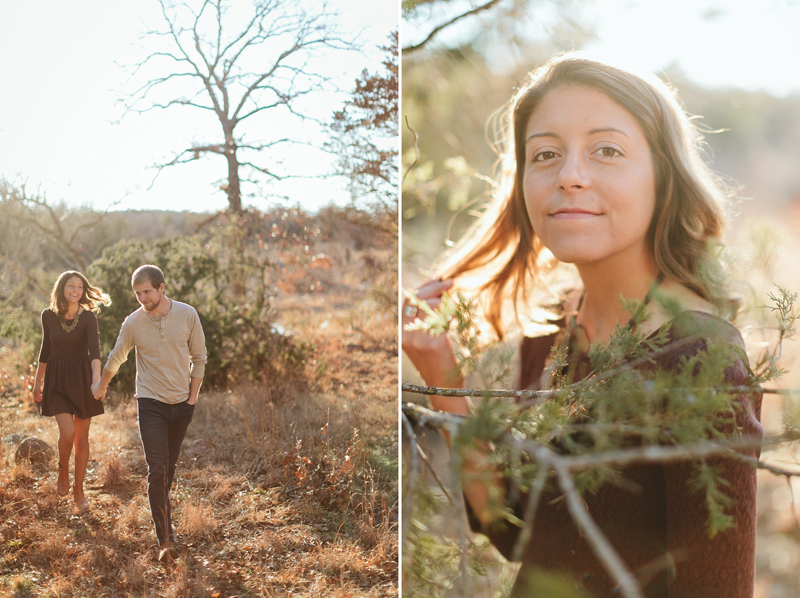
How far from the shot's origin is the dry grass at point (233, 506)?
175 centimetres

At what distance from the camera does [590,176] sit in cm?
131

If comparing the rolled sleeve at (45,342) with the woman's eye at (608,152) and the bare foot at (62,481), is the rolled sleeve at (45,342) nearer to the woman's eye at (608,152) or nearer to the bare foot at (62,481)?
the bare foot at (62,481)

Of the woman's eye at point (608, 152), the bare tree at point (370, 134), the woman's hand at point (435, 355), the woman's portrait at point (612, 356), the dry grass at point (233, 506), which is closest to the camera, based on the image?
the woman's portrait at point (612, 356)

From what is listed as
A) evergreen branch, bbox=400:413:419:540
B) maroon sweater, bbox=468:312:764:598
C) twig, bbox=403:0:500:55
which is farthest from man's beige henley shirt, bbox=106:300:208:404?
twig, bbox=403:0:500:55

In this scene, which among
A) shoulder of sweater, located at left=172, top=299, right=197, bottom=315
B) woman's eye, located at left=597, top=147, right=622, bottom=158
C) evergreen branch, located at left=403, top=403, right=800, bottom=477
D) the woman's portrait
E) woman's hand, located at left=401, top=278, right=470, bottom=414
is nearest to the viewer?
evergreen branch, located at left=403, top=403, right=800, bottom=477

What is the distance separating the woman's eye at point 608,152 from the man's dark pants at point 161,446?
1514mm

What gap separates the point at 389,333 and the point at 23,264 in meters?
1.30

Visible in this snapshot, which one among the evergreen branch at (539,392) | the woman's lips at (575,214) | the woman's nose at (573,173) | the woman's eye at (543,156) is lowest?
the evergreen branch at (539,392)

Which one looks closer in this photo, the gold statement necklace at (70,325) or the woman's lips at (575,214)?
the woman's lips at (575,214)

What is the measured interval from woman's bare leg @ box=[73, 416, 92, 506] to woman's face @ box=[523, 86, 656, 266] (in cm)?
159

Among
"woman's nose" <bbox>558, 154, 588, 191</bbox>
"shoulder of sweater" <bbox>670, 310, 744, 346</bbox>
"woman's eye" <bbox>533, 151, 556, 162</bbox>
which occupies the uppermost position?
"woman's eye" <bbox>533, 151, 556, 162</bbox>

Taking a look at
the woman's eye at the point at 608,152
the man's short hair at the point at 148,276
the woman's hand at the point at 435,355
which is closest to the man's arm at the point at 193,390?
the man's short hair at the point at 148,276

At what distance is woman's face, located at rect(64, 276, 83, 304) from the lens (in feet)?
5.96

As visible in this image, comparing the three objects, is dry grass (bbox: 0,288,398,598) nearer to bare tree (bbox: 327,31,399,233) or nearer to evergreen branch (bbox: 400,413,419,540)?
evergreen branch (bbox: 400,413,419,540)
